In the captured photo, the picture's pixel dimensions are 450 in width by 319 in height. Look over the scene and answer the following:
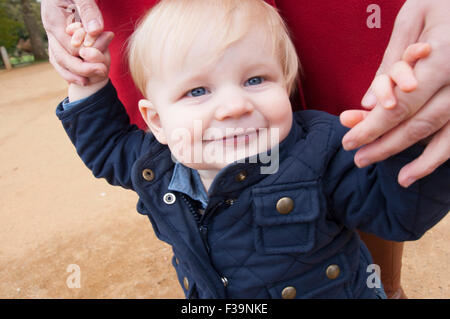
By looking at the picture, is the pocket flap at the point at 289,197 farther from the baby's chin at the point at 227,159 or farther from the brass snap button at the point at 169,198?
the brass snap button at the point at 169,198

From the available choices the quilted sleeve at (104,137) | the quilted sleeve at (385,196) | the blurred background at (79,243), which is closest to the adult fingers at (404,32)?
the quilted sleeve at (385,196)

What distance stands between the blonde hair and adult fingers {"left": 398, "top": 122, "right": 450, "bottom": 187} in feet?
1.12

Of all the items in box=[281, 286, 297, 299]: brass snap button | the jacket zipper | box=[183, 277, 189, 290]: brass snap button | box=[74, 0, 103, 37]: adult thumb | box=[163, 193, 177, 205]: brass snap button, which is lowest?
box=[183, 277, 189, 290]: brass snap button

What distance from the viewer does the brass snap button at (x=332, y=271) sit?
2.45 ft

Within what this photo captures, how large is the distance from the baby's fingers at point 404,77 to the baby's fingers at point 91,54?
1.97 feet

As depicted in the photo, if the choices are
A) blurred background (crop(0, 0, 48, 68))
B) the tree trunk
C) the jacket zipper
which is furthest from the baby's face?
the tree trunk

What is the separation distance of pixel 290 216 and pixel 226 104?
0.22 meters

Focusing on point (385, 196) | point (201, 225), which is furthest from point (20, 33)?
point (385, 196)

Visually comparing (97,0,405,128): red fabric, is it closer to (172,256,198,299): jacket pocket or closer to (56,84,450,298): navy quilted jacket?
(56,84,450,298): navy quilted jacket

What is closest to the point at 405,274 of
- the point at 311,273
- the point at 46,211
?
the point at 311,273

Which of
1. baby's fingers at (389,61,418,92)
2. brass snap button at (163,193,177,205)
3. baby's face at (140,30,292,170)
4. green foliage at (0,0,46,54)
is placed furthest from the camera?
green foliage at (0,0,46,54)

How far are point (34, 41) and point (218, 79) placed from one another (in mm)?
11456

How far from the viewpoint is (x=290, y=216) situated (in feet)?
2.23

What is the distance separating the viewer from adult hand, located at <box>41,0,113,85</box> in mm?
820
